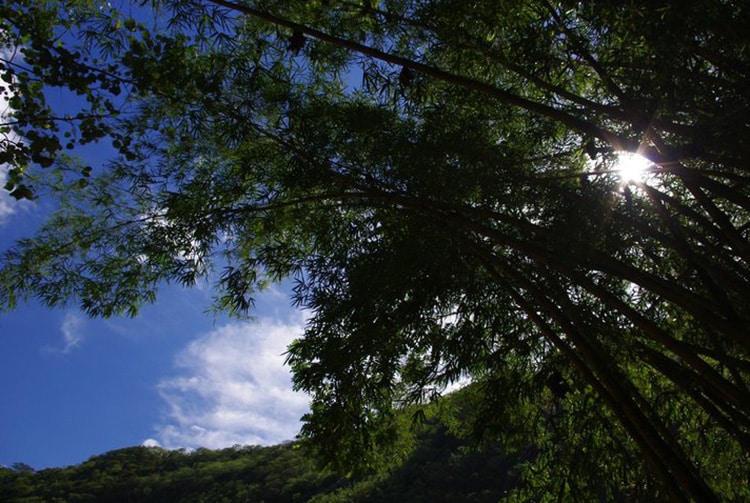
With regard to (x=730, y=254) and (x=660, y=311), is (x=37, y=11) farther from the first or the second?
(x=660, y=311)

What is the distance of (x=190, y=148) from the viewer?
3639mm

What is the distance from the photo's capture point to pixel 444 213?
305 cm

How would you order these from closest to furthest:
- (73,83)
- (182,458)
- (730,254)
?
(73,83)
(730,254)
(182,458)

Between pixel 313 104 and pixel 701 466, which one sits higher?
pixel 313 104

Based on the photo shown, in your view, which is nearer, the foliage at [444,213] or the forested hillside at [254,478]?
the foliage at [444,213]

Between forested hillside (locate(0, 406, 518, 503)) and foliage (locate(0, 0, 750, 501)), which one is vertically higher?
forested hillside (locate(0, 406, 518, 503))

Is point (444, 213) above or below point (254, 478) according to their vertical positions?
below

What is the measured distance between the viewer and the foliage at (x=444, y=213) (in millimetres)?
2500

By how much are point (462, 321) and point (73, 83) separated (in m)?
2.73

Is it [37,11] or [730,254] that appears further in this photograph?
[730,254]

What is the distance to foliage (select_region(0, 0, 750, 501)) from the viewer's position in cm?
250

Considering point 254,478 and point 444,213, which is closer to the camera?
point 444,213

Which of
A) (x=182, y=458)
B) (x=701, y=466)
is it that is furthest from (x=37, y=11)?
(x=182, y=458)

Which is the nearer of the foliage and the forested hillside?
the foliage
